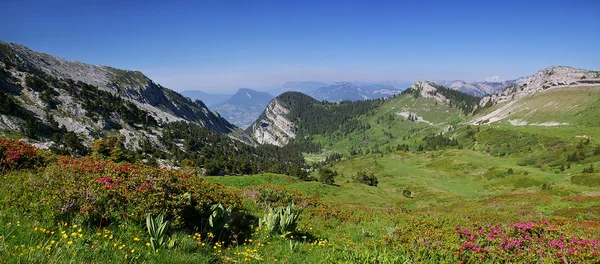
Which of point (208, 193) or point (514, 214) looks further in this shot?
point (514, 214)

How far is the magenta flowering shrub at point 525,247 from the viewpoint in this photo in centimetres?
832

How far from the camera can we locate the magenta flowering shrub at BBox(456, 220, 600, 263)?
8320mm

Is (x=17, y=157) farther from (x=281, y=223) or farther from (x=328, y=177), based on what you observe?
(x=328, y=177)

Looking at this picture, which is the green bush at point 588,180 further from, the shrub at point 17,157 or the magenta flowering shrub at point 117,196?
the shrub at point 17,157

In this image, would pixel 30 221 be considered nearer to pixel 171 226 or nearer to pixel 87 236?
pixel 87 236

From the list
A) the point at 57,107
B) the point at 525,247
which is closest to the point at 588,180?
the point at 525,247

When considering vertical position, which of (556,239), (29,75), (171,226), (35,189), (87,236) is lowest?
(556,239)

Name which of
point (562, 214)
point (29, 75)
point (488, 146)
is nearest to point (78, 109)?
point (29, 75)

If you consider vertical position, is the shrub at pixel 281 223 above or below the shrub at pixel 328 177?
above

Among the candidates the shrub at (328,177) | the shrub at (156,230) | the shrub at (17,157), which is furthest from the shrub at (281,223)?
the shrub at (328,177)

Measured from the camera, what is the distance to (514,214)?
2647 centimetres

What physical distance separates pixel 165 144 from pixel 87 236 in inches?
7002

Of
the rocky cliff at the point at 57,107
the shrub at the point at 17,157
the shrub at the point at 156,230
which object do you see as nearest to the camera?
A: the shrub at the point at 156,230

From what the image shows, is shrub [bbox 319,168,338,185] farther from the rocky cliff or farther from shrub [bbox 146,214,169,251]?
the rocky cliff
